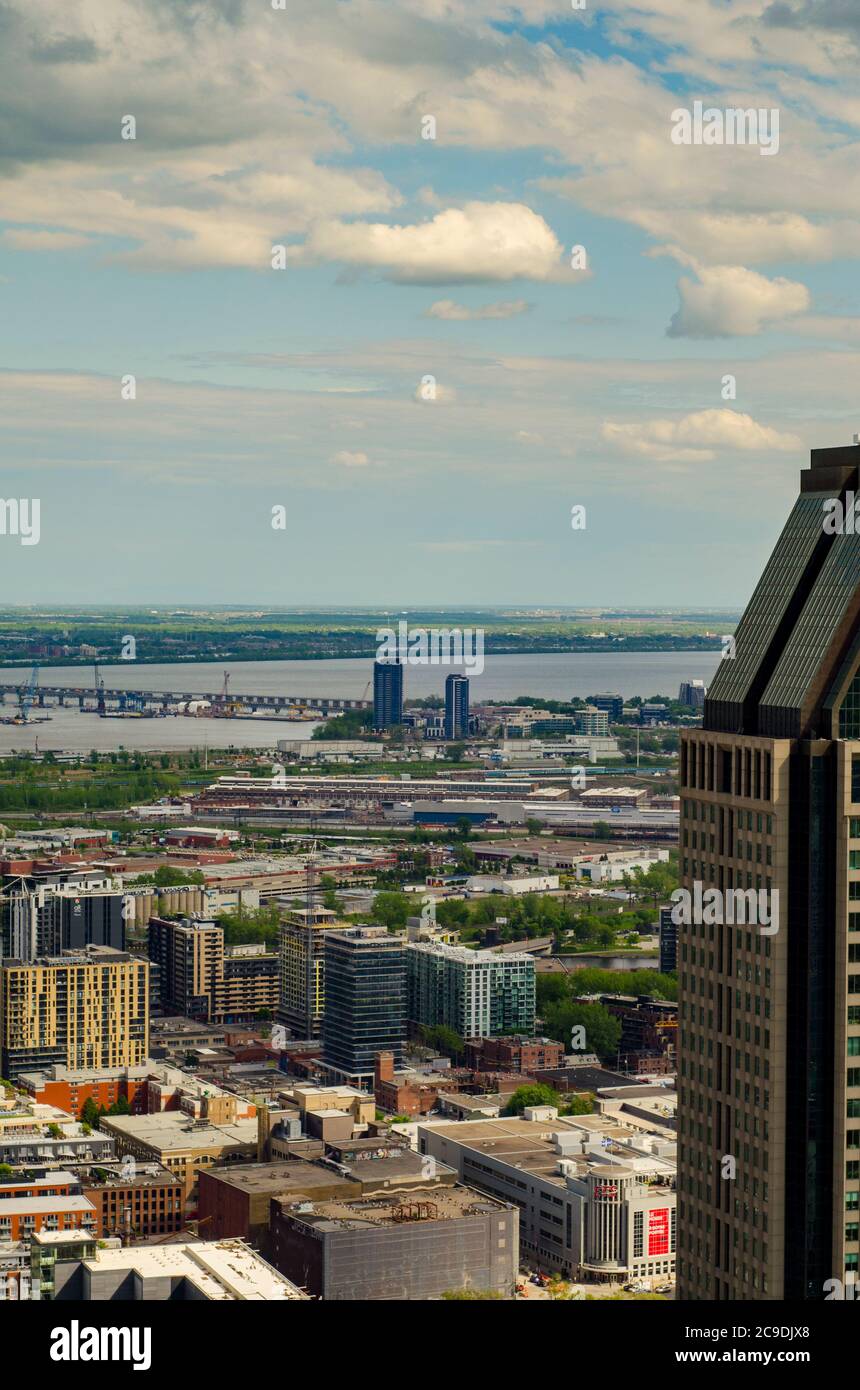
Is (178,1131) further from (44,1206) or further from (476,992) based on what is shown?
(476,992)

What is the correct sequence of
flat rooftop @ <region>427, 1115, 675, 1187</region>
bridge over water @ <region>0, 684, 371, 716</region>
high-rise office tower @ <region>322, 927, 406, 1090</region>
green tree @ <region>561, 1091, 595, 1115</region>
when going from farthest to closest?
bridge over water @ <region>0, 684, 371, 716</region> → high-rise office tower @ <region>322, 927, 406, 1090</region> → green tree @ <region>561, 1091, 595, 1115</region> → flat rooftop @ <region>427, 1115, 675, 1187</region>

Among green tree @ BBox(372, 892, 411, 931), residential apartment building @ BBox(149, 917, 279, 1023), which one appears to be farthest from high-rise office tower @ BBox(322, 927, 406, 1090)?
green tree @ BBox(372, 892, 411, 931)

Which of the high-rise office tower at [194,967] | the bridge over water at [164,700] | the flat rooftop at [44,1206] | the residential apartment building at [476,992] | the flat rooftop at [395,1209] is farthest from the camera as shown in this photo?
the bridge over water at [164,700]

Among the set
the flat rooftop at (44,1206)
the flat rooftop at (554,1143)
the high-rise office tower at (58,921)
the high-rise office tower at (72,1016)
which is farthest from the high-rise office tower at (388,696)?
the flat rooftop at (44,1206)

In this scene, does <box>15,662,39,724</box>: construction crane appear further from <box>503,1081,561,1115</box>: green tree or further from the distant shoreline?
<box>503,1081,561,1115</box>: green tree

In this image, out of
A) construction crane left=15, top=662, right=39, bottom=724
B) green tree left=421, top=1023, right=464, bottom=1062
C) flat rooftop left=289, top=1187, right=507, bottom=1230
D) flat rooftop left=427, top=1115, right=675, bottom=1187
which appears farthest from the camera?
construction crane left=15, top=662, right=39, bottom=724

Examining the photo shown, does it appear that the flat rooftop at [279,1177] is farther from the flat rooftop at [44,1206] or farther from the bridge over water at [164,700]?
the bridge over water at [164,700]
